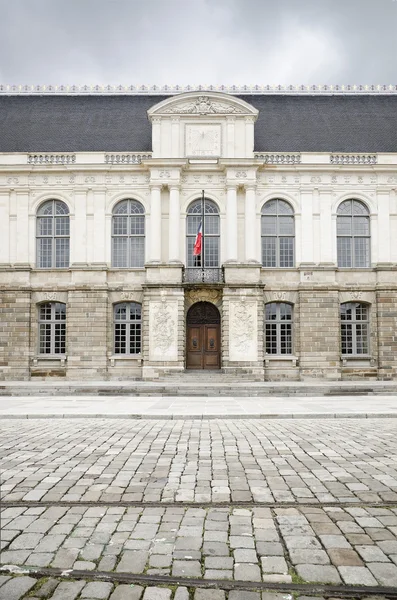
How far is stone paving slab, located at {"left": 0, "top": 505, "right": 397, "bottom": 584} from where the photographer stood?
387cm

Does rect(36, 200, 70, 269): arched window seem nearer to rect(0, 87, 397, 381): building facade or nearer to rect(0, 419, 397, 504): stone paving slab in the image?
rect(0, 87, 397, 381): building facade

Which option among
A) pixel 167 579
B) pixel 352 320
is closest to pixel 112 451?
pixel 167 579

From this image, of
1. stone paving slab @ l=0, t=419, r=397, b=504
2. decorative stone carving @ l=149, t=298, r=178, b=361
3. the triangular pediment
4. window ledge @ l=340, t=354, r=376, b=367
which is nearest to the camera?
stone paving slab @ l=0, t=419, r=397, b=504

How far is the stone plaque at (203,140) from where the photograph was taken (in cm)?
2950

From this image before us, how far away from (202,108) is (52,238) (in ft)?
34.3

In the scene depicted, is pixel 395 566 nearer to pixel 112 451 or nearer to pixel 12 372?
pixel 112 451

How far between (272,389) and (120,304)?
10369 millimetres

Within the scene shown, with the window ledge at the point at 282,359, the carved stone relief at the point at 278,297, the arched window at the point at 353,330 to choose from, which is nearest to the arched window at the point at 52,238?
the carved stone relief at the point at 278,297

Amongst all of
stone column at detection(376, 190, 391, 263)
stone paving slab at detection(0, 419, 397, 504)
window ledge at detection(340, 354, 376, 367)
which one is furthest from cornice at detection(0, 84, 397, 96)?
stone paving slab at detection(0, 419, 397, 504)

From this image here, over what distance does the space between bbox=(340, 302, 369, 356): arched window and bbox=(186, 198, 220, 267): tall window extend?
23.9 ft

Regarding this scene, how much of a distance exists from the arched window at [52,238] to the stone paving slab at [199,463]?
1895cm

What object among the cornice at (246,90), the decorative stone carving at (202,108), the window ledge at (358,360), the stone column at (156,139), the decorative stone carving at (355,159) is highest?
the cornice at (246,90)

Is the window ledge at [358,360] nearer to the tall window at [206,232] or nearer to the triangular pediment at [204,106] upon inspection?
the tall window at [206,232]

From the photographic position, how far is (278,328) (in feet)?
95.9
